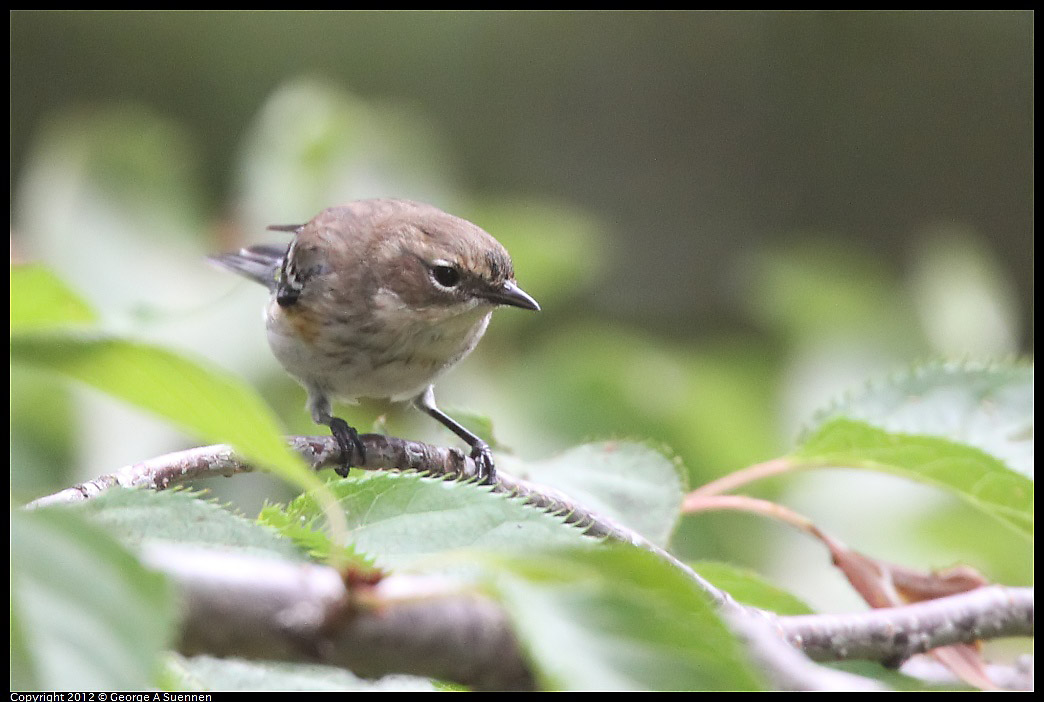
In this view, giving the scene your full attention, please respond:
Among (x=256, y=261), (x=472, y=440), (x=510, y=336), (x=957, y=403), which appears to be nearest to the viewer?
(x=957, y=403)

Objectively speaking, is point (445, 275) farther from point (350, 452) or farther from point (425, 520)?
point (425, 520)

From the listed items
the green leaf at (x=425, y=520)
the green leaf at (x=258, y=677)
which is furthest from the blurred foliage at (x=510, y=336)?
the green leaf at (x=258, y=677)

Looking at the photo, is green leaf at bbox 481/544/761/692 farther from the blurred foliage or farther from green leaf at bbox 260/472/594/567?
the blurred foliage

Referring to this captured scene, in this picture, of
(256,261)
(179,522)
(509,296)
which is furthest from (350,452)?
(256,261)

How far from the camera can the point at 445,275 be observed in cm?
382

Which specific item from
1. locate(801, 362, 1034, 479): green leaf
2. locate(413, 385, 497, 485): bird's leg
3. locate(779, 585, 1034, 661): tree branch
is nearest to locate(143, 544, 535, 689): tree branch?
locate(413, 385, 497, 485): bird's leg

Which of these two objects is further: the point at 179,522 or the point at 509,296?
the point at 509,296

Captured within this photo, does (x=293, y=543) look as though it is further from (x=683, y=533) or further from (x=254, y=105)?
(x=254, y=105)

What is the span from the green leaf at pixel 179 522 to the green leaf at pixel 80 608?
1.46 ft

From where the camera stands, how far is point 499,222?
512 cm

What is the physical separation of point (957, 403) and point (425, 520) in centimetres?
214

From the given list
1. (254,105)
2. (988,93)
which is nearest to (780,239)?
(988,93)

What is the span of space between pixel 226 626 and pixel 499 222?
411cm

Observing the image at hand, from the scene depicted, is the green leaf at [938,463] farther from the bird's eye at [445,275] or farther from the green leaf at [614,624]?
the green leaf at [614,624]
